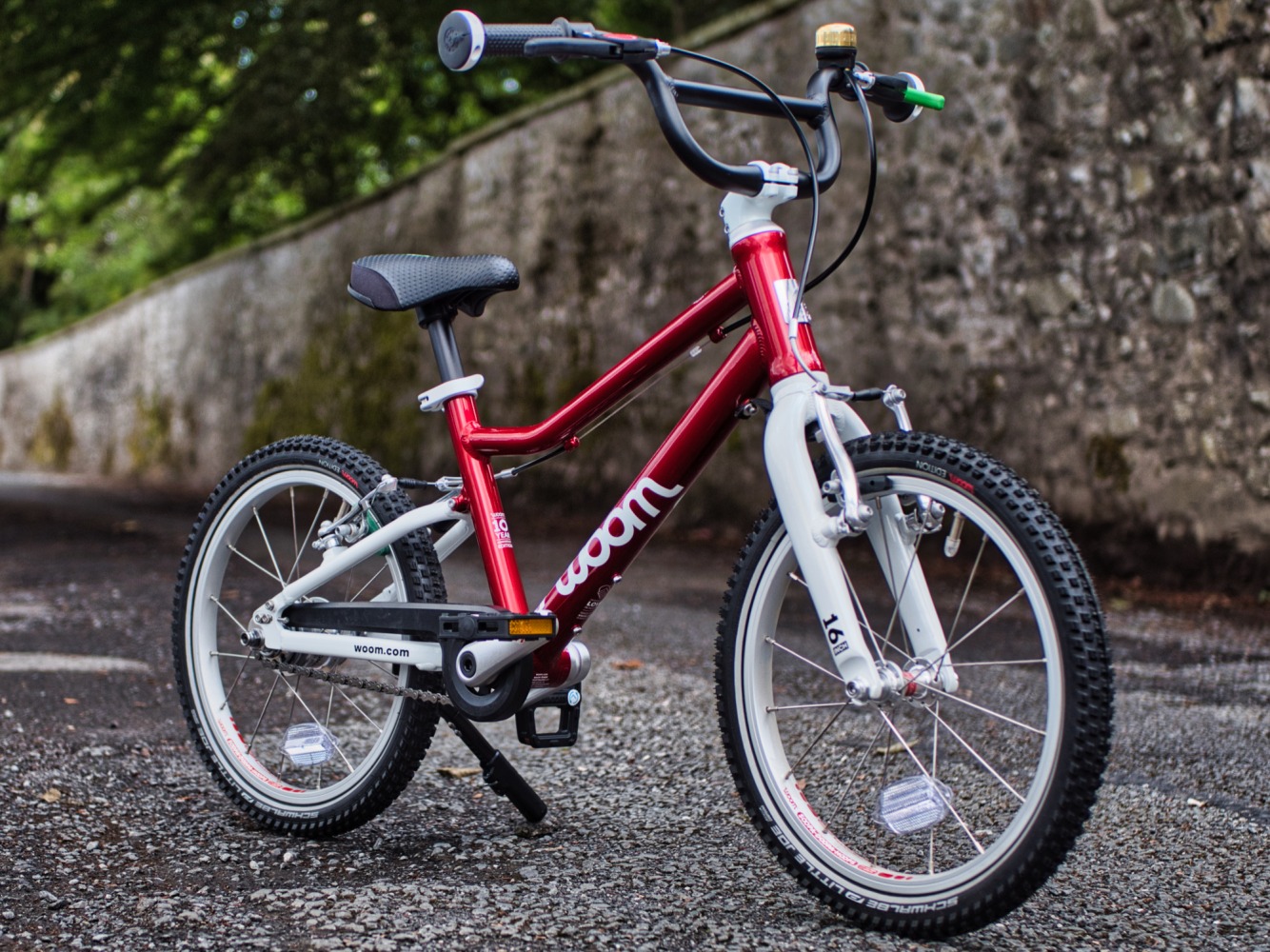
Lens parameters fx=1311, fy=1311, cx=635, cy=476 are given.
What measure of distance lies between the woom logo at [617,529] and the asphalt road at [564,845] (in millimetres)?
527

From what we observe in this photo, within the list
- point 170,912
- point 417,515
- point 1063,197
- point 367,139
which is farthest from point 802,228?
point 367,139

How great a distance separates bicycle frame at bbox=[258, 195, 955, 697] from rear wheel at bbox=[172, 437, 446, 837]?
0.26ft

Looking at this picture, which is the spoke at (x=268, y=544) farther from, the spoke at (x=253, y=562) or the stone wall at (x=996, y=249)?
the stone wall at (x=996, y=249)

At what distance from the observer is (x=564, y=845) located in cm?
254

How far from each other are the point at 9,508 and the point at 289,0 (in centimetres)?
497

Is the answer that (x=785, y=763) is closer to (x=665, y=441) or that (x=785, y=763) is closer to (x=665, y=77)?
(x=665, y=441)

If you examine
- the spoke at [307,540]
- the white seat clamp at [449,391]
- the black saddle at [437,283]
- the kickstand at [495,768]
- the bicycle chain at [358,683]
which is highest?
the black saddle at [437,283]

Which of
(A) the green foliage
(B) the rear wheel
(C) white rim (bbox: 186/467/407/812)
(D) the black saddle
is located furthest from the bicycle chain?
(A) the green foliage

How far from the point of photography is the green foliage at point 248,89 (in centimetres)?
1146

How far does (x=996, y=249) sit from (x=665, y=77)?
4551 millimetres

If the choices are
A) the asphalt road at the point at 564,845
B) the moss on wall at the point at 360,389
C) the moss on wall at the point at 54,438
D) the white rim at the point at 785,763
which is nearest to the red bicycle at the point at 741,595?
the white rim at the point at 785,763

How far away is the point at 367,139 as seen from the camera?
14.5m

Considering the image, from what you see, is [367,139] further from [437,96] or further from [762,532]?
[762,532]

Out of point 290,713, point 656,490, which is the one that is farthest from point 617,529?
point 290,713
